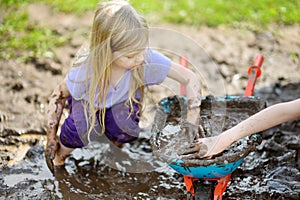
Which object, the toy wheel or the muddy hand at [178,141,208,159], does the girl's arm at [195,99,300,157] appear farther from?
the toy wheel

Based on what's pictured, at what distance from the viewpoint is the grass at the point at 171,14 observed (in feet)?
13.3

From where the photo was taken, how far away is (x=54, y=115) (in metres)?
2.64

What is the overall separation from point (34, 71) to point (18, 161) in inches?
41.3

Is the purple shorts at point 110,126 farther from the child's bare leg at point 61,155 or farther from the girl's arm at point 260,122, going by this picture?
the girl's arm at point 260,122

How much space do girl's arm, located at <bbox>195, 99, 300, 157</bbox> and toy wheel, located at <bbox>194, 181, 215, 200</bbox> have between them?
242 mm

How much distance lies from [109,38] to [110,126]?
0.61 meters

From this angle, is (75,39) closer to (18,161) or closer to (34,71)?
(34,71)

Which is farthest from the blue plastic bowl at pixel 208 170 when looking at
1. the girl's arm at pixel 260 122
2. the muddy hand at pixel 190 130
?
the muddy hand at pixel 190 130

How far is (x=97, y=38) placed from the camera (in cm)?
246

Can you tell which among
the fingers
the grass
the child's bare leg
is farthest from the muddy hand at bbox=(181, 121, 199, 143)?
the grass

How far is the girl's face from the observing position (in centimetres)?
244

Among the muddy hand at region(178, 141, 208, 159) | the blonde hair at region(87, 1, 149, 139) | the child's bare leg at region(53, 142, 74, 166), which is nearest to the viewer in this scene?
the muddy hand at region(178, 141, 208, 159)

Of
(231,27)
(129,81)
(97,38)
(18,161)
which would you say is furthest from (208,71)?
(18,161)

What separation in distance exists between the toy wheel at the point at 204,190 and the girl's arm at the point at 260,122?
0.79 feet
